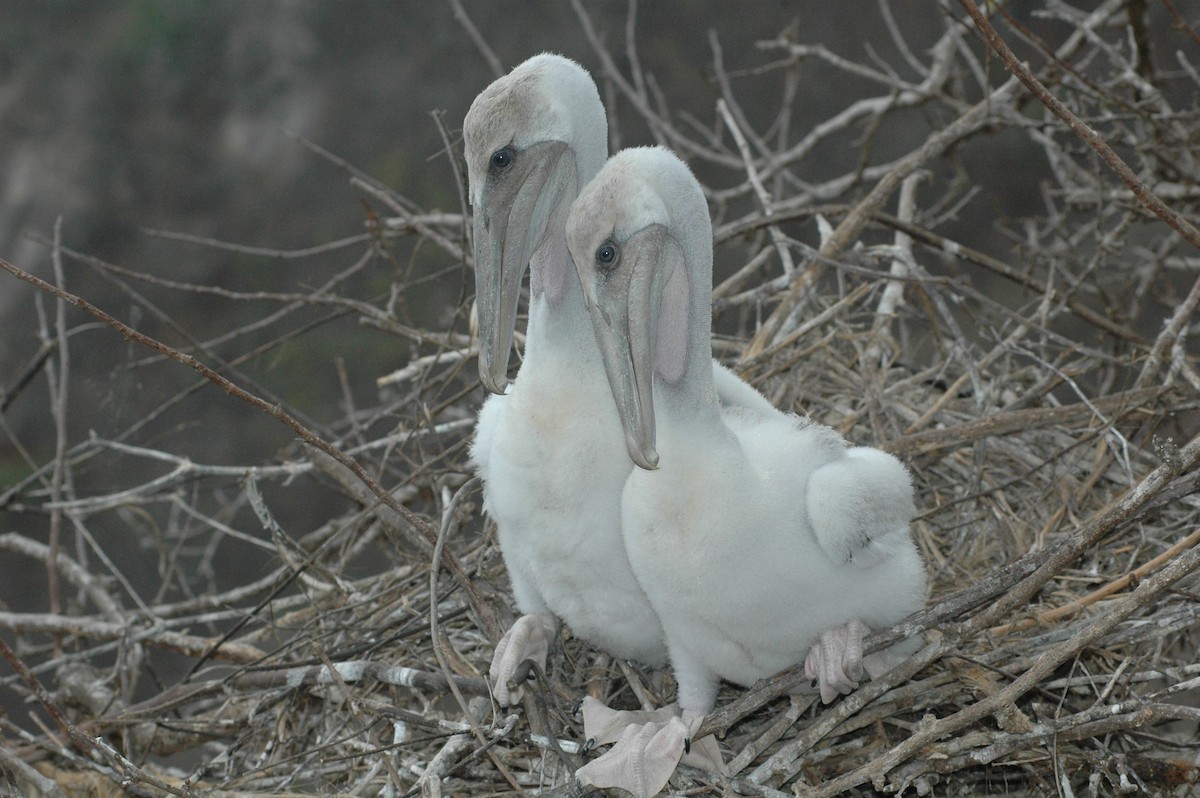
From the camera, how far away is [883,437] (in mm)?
3264

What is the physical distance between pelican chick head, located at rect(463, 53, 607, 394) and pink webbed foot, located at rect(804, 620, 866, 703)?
2.46 feet

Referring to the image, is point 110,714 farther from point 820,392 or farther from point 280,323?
point 280,323

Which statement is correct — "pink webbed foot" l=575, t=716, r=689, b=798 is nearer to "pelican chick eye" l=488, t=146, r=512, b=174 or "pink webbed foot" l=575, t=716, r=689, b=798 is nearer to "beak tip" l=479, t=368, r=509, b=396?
"beak tip" l=479, t=368, r=509, b=396

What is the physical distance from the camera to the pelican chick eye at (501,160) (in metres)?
2.50

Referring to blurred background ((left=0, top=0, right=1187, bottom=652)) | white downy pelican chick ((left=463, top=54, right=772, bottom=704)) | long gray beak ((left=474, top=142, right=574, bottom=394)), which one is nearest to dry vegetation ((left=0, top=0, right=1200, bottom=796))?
white downy pelican chick ((left=463, top=54, right=772, bottom=704))

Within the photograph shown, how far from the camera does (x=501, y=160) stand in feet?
8.26

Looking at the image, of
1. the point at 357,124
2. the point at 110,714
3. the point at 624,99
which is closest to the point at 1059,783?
the point at 110,714

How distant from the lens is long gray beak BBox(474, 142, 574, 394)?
2510 mm

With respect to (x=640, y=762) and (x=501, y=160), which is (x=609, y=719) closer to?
(x=640, y=762)

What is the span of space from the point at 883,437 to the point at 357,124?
16.2 feet

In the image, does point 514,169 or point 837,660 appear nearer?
point 837,660

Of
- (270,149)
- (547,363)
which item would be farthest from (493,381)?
(270,149)

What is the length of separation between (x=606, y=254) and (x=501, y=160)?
1.16 ft

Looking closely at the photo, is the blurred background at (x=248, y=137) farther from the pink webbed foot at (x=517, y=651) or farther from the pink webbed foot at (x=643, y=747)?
the pink webbed foot at (x=643, y=747)
